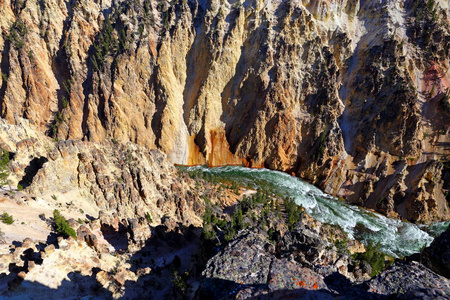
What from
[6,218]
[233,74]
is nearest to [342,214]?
[233,74]

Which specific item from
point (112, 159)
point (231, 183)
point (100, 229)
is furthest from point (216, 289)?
point (231, 183)

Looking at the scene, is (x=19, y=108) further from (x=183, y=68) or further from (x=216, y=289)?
(x=216, y=289)

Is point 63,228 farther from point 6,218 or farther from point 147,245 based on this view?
point 147,245

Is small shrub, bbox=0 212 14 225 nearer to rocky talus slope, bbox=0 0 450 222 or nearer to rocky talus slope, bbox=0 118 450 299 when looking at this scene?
rocky talus slope, bbox=0 118 450 299

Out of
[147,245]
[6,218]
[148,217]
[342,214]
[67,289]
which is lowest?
[342,214]

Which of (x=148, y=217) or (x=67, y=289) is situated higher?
(x=148, y=217)
